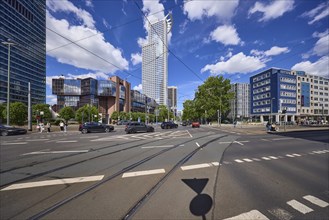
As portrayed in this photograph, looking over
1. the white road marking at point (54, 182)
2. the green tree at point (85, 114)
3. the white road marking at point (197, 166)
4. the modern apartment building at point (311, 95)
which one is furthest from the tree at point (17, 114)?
the modern apartment building at point (311, 95)

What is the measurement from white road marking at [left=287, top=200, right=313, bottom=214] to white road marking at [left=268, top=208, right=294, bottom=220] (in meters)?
0.32

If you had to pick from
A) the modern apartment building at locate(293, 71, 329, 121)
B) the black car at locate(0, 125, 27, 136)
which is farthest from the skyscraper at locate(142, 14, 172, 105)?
the modern apartment building at locate(293, 71, 329, 121)

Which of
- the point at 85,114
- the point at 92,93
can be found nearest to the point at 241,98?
the point at 92,93

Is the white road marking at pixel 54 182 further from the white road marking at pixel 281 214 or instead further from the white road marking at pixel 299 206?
Answer: the white road marking at pixel 299 206

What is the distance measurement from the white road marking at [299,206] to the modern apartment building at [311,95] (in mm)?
98731

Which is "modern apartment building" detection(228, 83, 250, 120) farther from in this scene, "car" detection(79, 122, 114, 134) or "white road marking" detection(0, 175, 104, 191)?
"white road marking" detection(0, 175, 104, 191)

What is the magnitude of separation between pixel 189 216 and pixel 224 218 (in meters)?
0.59

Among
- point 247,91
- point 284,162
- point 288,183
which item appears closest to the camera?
point 288,183

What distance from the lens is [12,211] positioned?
360cm

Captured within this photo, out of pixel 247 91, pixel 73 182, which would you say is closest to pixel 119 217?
pixel 73 182

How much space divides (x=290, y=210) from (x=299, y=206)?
319 millimetres

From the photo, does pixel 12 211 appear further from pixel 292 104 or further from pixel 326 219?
pixel 292 104

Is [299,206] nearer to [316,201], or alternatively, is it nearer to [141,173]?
[316,201]

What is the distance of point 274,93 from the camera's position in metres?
80.9
